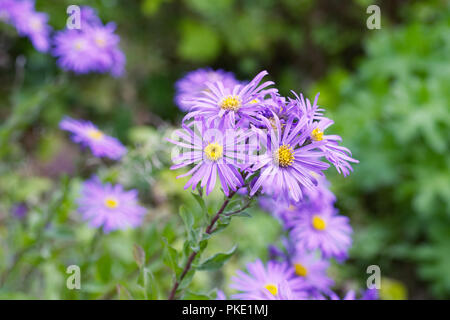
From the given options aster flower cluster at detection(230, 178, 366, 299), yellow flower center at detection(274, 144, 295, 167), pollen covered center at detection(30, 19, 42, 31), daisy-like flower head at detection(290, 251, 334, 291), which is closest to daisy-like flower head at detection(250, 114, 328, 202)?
yellow flower center at detection(274, 144, 295, 167)

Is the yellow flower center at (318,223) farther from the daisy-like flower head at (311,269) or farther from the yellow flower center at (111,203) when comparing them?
the yellow flower center at (111,203)

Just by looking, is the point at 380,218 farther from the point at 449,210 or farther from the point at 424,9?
the point at 424,9

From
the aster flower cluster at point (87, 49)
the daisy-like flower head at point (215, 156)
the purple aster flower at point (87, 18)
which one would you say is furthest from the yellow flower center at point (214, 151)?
the purple aster flower at point (87, 18)

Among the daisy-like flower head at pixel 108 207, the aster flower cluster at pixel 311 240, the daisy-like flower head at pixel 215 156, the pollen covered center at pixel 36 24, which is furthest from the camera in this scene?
the pollen covered center at pixel 36 24

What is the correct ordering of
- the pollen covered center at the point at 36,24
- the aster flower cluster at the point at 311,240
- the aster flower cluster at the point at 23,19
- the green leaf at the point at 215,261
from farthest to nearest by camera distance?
1. the pollen covered center at the point at 36,24
2. the aster flower cluster at the point at 23,19
3. the aster flower cluster at the point at 311,240
4. the green leaf at the point at 215,261

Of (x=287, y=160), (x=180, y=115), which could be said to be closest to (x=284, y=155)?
(x=287, y=160)

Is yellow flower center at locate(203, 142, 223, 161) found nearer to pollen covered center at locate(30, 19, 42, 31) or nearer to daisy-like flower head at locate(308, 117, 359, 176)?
daisy-like flower head at locate(308, 117, 359, 176)
